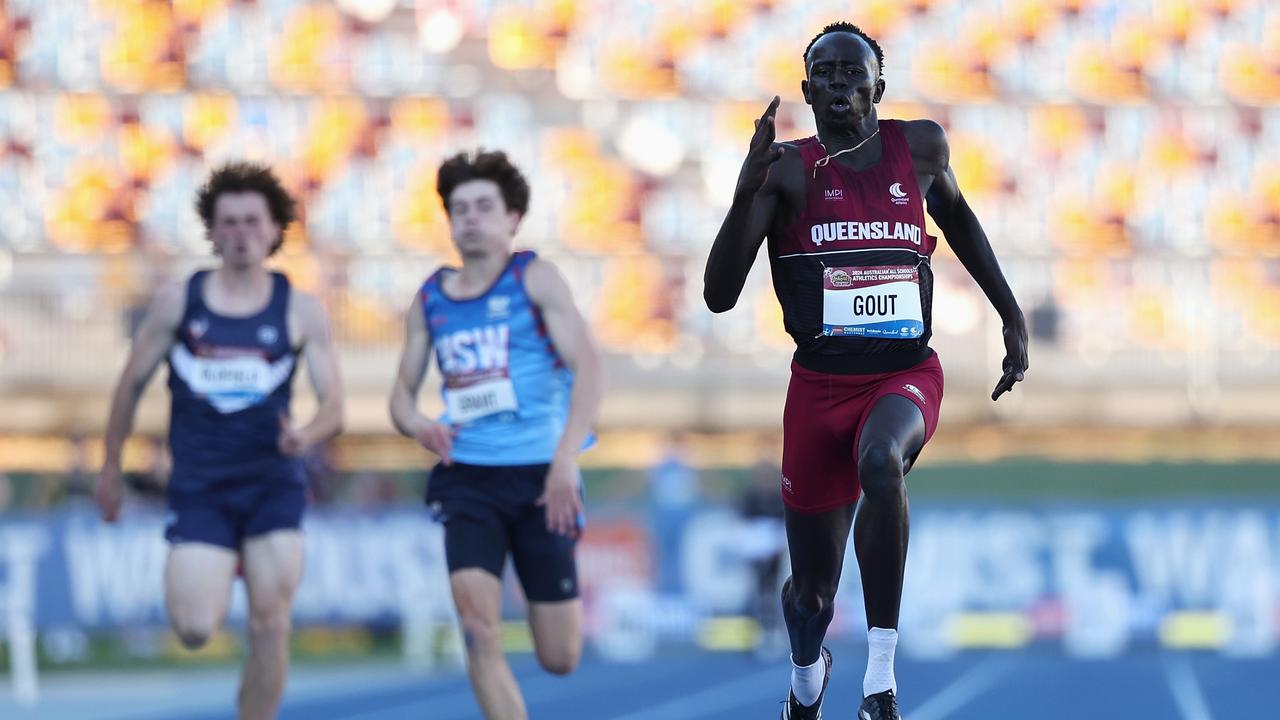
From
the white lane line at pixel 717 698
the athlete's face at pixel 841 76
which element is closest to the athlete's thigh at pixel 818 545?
the athlete's face at pixel 841 76

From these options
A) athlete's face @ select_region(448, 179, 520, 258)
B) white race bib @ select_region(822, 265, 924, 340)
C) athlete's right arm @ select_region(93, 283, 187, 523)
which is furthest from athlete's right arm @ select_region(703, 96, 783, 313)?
athlete's right arm @ select_region(93, 283, 187, 523)

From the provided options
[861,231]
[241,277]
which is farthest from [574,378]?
[241,277]

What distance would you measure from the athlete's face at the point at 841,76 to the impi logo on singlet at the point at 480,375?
1.54m

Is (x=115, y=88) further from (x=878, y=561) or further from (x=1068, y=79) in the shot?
(x=878, y=561)

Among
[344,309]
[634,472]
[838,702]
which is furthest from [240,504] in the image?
[344,309]

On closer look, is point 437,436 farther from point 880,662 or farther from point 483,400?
point 880,662

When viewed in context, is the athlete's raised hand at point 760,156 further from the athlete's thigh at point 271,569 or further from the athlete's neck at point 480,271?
the athlete's thigh at point 271,569

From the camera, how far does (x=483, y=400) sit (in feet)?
21.4

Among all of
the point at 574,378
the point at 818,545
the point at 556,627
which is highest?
the point at 574,378

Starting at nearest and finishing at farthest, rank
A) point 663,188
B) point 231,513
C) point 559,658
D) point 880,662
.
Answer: point 880,662 → point 559,658 → point 231,513 → point 663,188

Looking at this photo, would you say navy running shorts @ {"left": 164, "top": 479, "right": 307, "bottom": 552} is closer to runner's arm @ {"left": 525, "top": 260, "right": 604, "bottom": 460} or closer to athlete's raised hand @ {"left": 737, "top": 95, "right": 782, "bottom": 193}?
runner's arm @ {"left": 525, "top": 260, "right": 604, "bottom": 460}

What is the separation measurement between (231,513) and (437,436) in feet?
3.21

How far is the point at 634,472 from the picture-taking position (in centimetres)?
2286

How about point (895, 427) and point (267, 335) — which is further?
point (267, 335)
